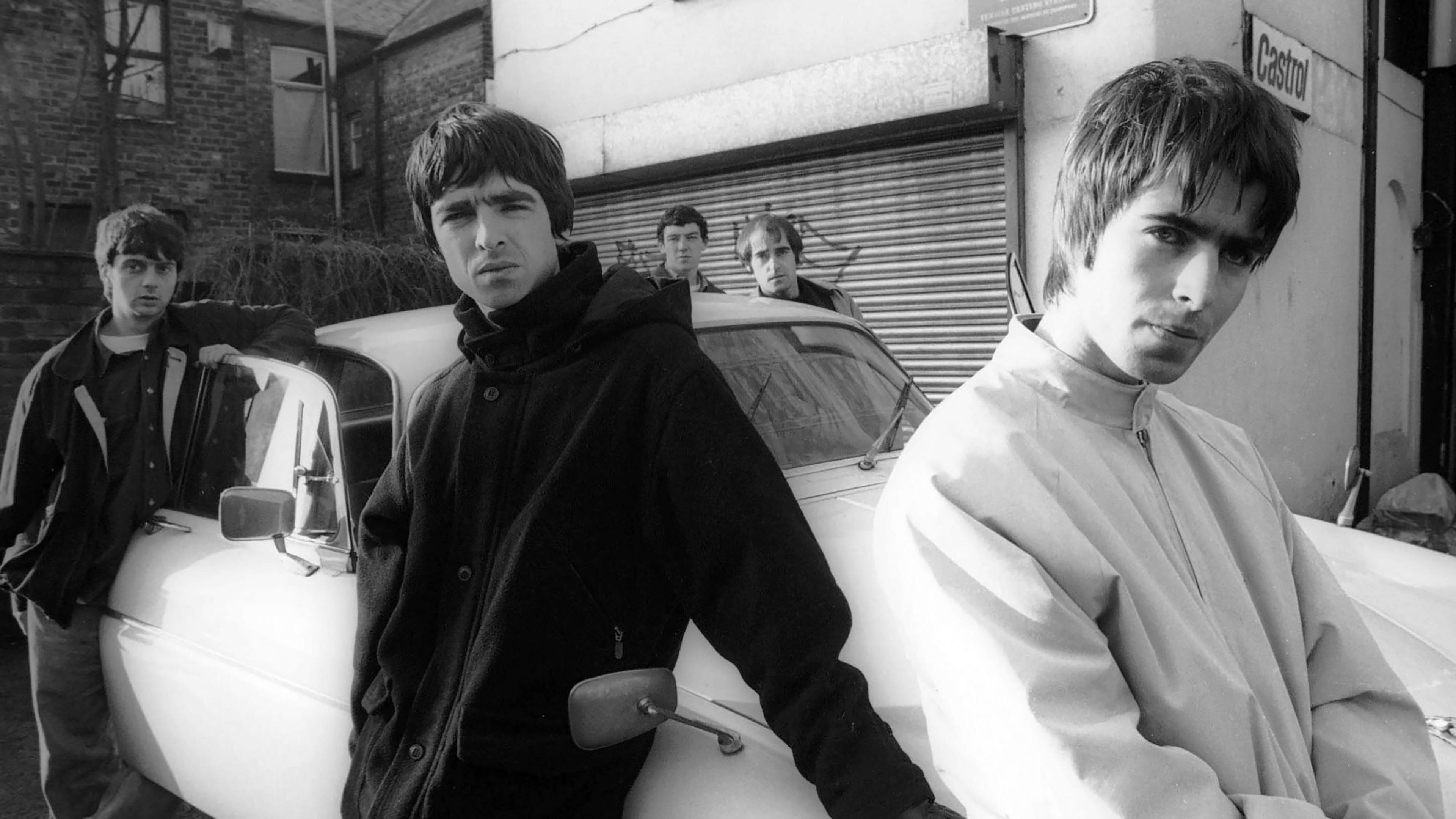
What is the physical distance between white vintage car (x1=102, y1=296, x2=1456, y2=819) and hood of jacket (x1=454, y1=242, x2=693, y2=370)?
0.65 metres

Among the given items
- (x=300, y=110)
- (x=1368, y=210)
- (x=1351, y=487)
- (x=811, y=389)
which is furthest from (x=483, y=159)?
(x=300, y=110)

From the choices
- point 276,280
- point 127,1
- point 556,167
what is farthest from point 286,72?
point 556,167

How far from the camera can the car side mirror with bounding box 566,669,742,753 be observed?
1592mm

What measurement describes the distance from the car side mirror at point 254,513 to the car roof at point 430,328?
36 cm

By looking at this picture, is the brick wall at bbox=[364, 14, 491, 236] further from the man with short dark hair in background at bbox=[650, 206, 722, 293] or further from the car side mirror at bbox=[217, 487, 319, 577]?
the car side mirror at bbox=[217, 487, 319, 577]

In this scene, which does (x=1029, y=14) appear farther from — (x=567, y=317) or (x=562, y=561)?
(x=562, y=561)

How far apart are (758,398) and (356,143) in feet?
48.8

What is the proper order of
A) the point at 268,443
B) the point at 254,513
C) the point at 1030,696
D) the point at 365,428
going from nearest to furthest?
the point at 1030,696 → the point at 254,513 → the point at 365,428 → the point at 268,443

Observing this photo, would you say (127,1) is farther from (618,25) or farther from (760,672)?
(760,672)

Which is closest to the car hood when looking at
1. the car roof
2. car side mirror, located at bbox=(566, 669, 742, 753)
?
car side mirror, located at bbox=(566, 669, 742, 753)

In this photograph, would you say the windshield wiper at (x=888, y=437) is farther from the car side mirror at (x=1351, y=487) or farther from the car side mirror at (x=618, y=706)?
the car side mirror at (x=618, y=706)

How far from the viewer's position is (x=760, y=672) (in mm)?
1600

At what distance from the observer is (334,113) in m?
16.2

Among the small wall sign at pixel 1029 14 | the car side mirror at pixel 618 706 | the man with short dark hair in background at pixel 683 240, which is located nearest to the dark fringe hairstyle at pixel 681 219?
the man with short dark hair in background at pixel 683 240
